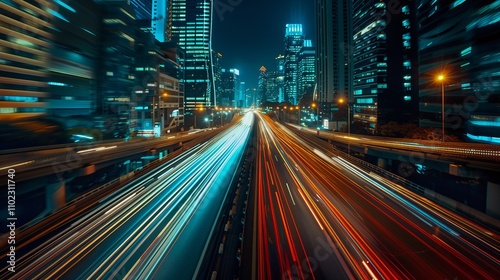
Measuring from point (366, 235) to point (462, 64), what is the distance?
1663 inches

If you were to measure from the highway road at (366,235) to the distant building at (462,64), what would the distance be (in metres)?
23.3

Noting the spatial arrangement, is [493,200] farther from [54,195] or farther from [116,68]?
[116,68]

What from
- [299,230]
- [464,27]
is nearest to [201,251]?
[299,230]

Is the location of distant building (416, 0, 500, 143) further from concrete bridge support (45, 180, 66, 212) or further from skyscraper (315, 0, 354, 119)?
skyscraper (315, 0, 354, 119)

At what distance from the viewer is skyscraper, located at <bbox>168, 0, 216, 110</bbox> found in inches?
5320

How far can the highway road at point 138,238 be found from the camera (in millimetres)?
10055

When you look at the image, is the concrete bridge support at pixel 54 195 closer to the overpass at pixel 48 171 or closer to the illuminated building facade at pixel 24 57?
the overpass at pixel 48 171

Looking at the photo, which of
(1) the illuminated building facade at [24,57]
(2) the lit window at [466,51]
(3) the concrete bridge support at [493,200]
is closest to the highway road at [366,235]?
(3) the concrete bridge support at [493,200]

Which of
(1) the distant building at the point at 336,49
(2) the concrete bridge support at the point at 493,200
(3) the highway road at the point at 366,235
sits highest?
(1) the distant building at the point at 336,49

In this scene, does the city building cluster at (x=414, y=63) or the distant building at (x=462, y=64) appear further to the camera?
the city building cluster at (x=414, y=63)

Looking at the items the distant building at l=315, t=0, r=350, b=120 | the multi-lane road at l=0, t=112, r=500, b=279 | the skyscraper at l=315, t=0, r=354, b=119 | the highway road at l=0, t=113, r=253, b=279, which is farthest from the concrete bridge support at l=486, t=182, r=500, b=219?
the skyscraper at l=315, t=0, r=354, b=119

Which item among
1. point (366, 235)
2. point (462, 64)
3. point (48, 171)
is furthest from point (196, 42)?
point (366, 235)

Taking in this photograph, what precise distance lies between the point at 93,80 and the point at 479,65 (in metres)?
69.9

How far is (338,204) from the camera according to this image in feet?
54.0
